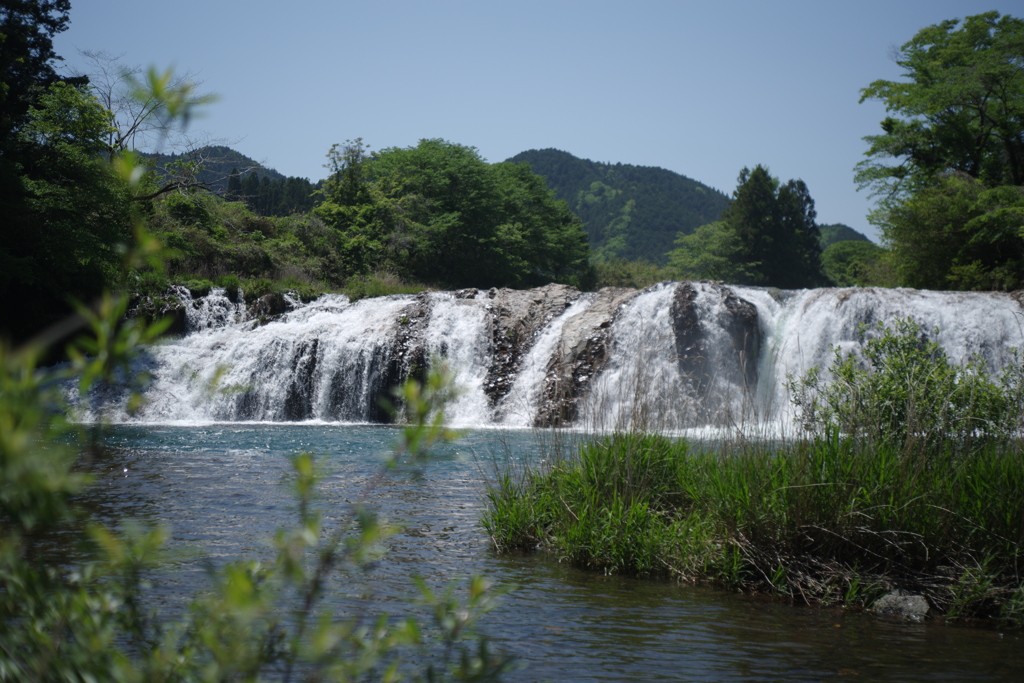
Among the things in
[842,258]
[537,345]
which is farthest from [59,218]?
[842,258]

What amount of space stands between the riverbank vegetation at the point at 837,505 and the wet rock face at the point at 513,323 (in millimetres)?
13216

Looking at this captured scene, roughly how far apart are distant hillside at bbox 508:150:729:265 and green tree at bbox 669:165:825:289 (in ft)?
135

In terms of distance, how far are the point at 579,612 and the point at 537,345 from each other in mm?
15335

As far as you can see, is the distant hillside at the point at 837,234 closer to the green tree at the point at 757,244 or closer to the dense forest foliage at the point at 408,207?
the green tree at the point at 757,244

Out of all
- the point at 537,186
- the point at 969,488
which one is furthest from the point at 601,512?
the point at 537,186

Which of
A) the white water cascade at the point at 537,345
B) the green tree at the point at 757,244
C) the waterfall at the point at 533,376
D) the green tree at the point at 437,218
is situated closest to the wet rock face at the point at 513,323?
the white water cascade at the point at 537,345

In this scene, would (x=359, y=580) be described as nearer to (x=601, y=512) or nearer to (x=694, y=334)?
(x=601, y=512)

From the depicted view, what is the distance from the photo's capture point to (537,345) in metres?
19.8

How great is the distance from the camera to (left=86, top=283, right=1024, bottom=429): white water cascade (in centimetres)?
1764

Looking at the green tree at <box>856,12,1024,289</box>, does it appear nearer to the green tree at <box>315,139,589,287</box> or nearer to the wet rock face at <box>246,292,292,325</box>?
the green tree at <box>315,139,589,287</box>

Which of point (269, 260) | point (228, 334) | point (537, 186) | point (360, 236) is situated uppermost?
point (537, 186)

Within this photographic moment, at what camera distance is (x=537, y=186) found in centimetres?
4478

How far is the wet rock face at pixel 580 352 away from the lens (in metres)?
17.9

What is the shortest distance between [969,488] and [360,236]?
30438mm
